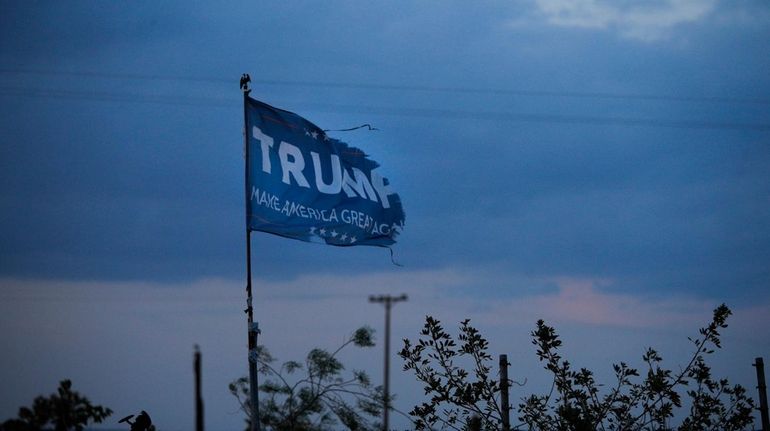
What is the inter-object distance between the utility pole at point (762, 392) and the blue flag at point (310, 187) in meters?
8.76

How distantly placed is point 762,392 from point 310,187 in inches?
428

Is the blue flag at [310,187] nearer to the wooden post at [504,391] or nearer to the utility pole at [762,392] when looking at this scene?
the wooden post at [504,391]

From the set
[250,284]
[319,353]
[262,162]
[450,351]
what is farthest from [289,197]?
[319,353]

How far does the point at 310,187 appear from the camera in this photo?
686 inches

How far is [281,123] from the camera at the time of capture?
57.6 ft

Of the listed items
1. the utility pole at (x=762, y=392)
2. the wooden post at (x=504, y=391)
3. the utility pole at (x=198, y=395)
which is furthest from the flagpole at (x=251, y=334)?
the utility pole at (x=762, y=392)

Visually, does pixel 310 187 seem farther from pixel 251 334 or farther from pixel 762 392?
pixel 762 392

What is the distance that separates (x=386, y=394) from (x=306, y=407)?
1.80m

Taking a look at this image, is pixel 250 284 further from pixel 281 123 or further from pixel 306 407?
pixel 306 407

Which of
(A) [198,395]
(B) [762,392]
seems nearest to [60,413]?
(A) [198,395]

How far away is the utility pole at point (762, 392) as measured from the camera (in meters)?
21.0

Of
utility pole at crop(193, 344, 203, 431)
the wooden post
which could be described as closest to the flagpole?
the wooden post

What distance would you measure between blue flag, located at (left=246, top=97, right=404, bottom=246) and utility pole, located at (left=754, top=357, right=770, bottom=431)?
8.76 meters

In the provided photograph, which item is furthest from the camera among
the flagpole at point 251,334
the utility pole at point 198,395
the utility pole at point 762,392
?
the utility pole at point 762,392
